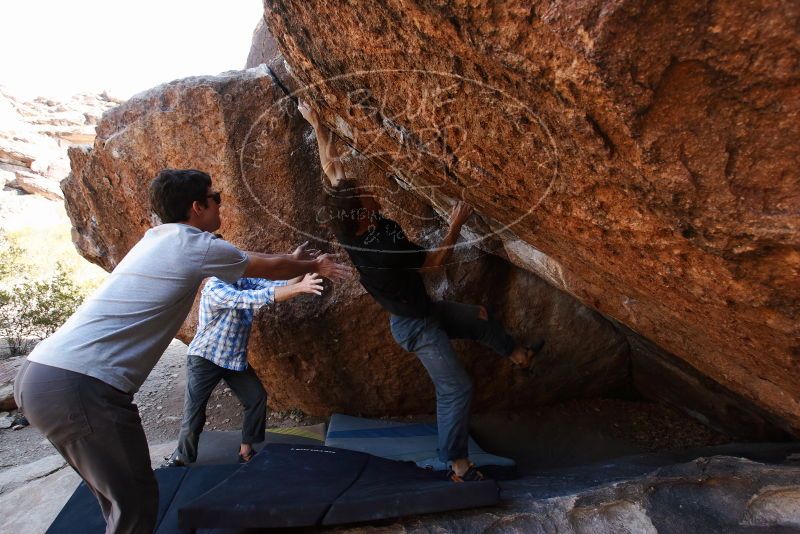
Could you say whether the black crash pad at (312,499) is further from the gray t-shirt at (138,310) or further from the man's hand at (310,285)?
the man's hand at (310,285)

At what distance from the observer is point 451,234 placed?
110 inches

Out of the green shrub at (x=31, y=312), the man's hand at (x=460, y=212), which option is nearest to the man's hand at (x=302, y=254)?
the man's hand at (x=460, y=212)

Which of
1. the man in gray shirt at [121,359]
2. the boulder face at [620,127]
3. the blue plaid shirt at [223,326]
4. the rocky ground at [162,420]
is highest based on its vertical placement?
the boulder face at [620,127]

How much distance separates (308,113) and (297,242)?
0.89m

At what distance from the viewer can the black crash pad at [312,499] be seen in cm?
175

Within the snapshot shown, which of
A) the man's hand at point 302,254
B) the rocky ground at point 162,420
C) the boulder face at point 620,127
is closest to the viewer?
the boulder face at point 620,127

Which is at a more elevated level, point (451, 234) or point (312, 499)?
point (451, 234)

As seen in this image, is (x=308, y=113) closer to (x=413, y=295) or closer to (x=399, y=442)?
(x=413, y=295)

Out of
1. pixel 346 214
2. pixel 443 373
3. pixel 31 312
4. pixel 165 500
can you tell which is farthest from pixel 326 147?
pixel 31 312

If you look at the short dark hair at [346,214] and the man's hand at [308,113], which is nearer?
the short dark hair at [346,214]

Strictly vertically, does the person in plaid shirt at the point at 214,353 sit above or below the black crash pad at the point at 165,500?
above

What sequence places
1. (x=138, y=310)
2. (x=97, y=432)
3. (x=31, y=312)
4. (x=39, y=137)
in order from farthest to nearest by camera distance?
(x=39, y=137) → (x=31, y=312) → (x=138, y=310) → (x=97, y=432)

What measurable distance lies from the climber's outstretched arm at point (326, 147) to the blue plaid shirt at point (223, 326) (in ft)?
A: 3.10

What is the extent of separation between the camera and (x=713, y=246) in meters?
1.45
